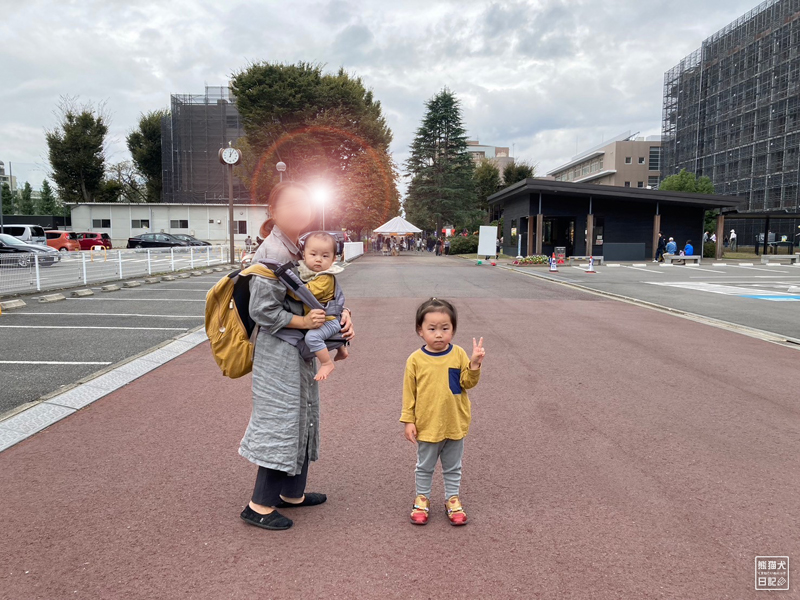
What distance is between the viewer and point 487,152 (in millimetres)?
139250

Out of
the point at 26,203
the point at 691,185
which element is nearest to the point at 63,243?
the point at 691,185

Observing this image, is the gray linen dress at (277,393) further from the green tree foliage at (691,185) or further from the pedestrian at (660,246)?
the green tree foliage at (691,185)

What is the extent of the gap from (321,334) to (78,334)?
6973 mm

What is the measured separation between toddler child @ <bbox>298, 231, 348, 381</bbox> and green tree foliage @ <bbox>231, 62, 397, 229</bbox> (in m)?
44.4

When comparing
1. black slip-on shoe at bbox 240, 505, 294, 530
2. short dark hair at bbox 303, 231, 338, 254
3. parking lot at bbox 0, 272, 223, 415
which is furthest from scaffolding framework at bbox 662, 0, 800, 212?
black slip-on shoe at bbox 240, 505, 294, 530

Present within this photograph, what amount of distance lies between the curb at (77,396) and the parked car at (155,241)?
1467 inches

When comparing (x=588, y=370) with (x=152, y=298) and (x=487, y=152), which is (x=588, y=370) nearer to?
(x=152, y=298)

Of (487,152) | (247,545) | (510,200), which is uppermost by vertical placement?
(487,152)

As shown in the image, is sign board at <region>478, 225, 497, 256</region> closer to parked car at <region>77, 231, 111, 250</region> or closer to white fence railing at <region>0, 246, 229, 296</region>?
white fence railing at <region>0, 246, 229, 296</region>

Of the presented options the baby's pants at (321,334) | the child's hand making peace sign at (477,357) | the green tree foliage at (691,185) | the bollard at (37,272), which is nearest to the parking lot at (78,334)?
the bollard at (37,272)

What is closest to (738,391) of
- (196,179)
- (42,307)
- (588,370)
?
(588,370)

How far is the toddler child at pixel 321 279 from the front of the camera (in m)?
2.82

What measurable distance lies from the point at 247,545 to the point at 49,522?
1.11m

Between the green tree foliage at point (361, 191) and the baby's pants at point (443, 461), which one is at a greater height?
the green tree foliage at point (361, 191)
